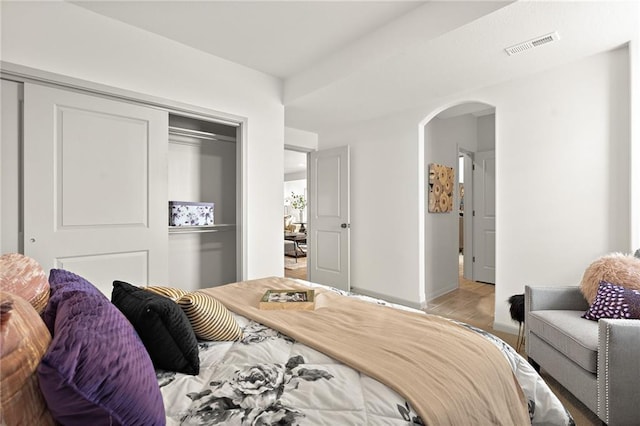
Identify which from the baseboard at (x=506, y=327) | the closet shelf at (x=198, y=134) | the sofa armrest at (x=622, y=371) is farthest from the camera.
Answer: the closet shelf at (x=198, y=134)

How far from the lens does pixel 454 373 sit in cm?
106

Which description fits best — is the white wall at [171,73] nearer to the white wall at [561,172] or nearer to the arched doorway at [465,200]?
the arched doorway at [465,200]

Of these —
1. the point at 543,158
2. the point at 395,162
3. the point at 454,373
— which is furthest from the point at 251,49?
the point at 454,373

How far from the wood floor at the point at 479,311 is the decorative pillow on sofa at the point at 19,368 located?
2413 mm

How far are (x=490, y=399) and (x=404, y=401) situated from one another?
0.34 meters

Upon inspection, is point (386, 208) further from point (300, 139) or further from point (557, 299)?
point (557, 299)

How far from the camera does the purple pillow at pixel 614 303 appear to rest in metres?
1.83

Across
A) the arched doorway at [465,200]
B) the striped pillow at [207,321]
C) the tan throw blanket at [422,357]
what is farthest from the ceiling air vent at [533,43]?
the striped pillow at [207,321]

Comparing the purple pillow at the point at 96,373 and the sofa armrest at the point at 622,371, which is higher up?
the purple pillow at the point at 96,373

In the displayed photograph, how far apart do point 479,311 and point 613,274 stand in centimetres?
191

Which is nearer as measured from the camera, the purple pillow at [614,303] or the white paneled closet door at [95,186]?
the purple pillow at [614,303]

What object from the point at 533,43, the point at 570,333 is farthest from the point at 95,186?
the point at 533,43

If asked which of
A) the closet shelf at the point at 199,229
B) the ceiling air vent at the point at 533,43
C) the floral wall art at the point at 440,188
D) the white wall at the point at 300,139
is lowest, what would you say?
the closet shelf at the point at 199,229

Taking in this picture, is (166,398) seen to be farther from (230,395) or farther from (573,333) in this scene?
(573,333)
